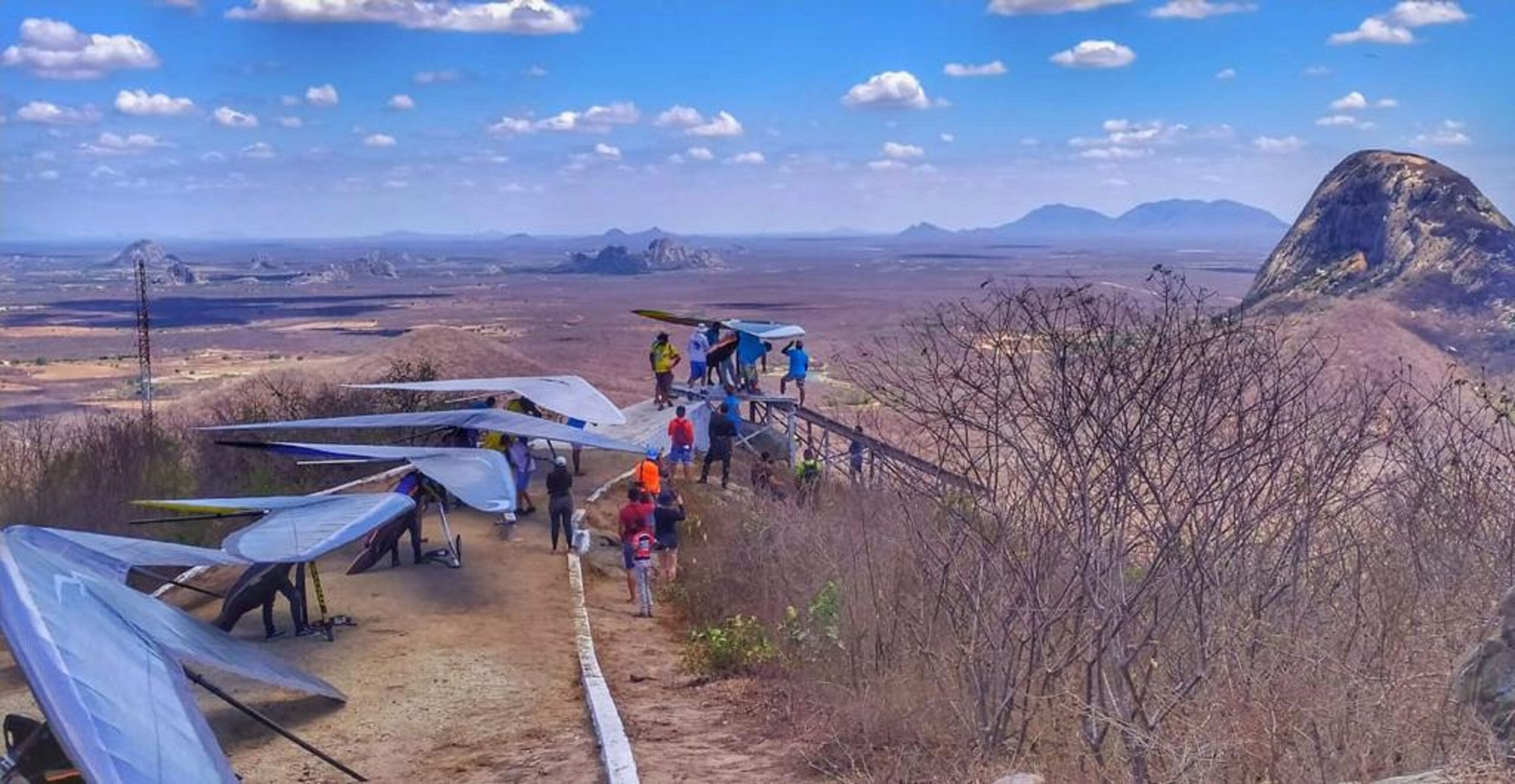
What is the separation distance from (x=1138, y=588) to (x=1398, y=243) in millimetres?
58486

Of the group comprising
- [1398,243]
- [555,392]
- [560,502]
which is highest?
[1398,243]

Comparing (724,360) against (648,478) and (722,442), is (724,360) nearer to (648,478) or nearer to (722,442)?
(722,442)

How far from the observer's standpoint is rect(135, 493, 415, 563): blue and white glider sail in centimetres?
1256

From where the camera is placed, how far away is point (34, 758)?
9.09 meters

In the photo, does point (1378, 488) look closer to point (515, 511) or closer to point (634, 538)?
point (634, 538)

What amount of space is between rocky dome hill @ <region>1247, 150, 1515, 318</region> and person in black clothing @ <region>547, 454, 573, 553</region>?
1784 inches

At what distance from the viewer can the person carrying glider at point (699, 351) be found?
27250 millimetres

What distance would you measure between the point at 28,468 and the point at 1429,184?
58690mm

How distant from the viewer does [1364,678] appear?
9.20 metres

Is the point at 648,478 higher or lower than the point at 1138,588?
lower

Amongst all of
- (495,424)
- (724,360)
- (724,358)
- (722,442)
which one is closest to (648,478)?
(495,424)

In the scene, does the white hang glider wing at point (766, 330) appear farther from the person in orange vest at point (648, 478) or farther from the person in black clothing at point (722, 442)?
the person in orange vest at point (648, 478)

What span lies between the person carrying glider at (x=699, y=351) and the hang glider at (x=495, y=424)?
6.43m

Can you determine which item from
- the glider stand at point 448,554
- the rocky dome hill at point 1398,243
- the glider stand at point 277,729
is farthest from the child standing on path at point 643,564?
the rocky dome hill at point 1398,243
